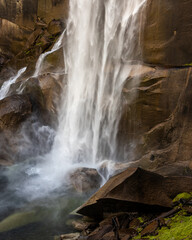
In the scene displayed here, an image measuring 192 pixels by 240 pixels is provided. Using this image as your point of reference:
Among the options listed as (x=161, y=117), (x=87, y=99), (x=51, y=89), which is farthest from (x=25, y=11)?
(x=161, y=117)

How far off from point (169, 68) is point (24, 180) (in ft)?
20.9

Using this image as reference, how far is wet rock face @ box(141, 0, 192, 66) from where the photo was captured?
7.36 metres

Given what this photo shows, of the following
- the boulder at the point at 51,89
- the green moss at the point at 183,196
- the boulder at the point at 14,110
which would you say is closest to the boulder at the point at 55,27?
the boulder at the point at 51,89

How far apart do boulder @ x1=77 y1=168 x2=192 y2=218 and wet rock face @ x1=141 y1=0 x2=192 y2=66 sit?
4410 millimetres

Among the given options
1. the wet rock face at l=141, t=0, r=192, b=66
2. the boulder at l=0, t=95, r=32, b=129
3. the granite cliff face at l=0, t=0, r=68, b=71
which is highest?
the granite cliff face at l=0, t=0, r=68, b=71

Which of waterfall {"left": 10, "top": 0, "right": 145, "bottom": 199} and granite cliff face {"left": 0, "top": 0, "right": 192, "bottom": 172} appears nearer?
granite cliff face {"left": 0, "top": 0, "right": 192, "bottom": 172}

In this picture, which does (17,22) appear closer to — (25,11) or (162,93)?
(25,11)

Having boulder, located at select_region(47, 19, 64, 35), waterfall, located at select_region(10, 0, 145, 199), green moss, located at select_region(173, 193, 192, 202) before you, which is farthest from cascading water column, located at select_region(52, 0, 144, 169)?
green moss, located at select_region(173, 193, 192, 202)

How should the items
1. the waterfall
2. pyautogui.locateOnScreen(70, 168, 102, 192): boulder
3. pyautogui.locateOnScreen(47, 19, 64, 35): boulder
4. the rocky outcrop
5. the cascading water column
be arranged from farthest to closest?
the rocky outcrop < pyautogui.locateOnScreen(47, 19, 64, 35): boulder < the cascading water column < the waterfall < pyautogui.locateOnScreen(70, 168, 102, 192): boulder

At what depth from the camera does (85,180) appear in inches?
302

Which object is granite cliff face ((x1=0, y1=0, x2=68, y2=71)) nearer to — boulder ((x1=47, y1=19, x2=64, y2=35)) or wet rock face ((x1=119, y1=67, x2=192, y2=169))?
boulder ((x1=47, y1=19, x2=64, y2=35))

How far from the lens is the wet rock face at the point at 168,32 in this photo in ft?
24.2

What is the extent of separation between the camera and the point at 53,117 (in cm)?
1191

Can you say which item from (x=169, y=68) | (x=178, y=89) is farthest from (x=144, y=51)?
(x=178, y=89)
